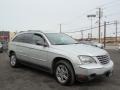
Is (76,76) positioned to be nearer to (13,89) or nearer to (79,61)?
(79,61)

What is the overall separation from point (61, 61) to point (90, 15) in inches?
2813

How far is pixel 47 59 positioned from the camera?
6.98 meters

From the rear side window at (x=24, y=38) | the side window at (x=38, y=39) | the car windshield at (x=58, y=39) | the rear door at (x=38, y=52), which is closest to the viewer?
the rear door at (x=38, y=52)

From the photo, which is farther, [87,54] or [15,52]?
[15,52]

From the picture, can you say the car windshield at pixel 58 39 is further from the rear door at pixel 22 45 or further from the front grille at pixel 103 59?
the front grille at pixel 103 59

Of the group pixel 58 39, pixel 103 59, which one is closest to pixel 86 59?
pixel 103 59

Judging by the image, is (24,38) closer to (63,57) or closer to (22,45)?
(22,45)

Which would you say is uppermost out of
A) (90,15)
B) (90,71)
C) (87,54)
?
(90,15)

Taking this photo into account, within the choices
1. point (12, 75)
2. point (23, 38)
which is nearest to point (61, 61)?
point (12, 75)

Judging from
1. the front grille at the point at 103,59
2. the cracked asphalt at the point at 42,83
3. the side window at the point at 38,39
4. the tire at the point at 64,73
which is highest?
the side window at the point at 38,39

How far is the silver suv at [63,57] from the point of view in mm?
5957

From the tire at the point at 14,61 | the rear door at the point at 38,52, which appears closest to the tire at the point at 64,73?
the rear door at the point at 38,52

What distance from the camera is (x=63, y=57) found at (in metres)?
6.36

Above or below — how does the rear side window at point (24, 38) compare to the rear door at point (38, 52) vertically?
above
